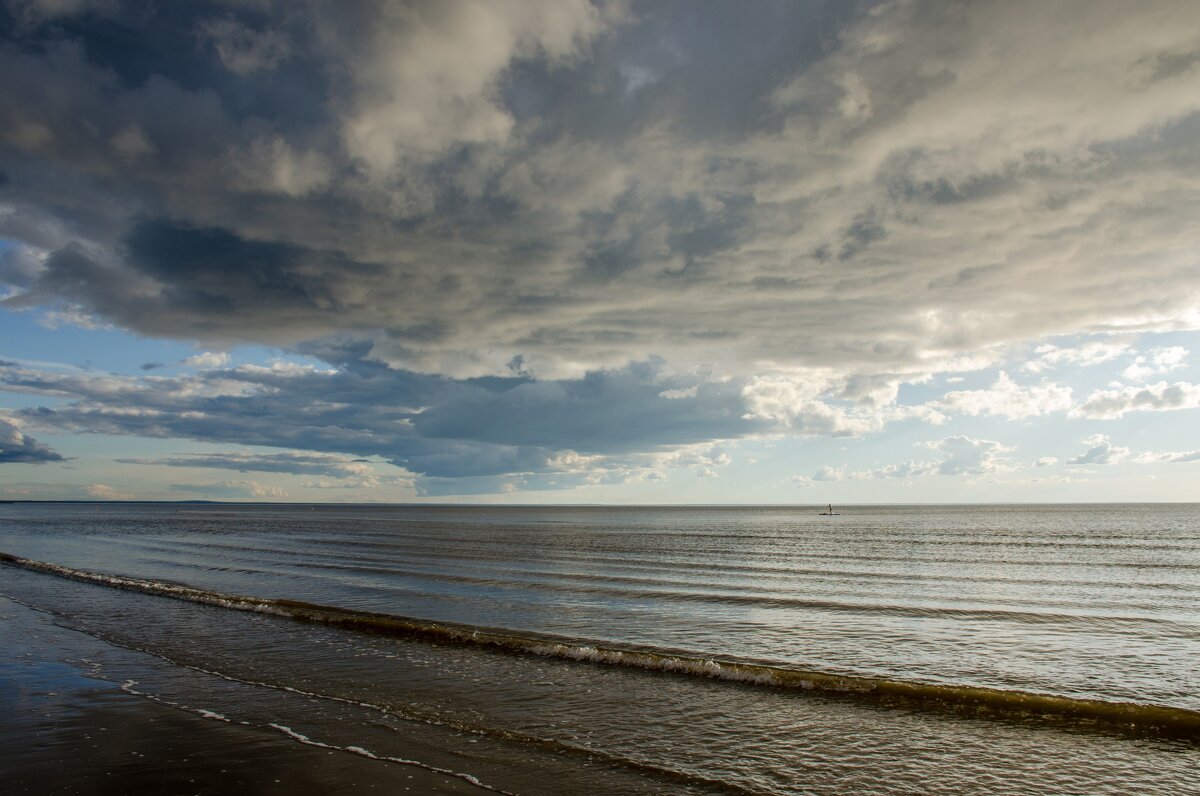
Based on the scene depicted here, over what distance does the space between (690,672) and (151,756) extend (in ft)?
37.3

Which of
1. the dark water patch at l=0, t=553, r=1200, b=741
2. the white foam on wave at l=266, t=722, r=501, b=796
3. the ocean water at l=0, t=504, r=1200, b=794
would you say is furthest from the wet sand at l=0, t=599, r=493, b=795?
the dark water patch at l=0, t=553, r=1200, b=741

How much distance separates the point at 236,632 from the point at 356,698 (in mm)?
10037

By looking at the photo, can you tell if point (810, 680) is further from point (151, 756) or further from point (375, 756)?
point (151, 756)

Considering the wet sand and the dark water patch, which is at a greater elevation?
the wet sand

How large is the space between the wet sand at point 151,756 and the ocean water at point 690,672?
23.6 inches

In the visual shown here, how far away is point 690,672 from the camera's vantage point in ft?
55.4

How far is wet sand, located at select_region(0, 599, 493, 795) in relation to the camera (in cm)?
982

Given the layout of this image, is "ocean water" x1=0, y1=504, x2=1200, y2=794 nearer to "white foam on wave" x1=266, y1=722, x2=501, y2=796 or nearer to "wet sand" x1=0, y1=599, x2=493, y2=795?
"white foam on wave" x1=266, y1=722, x2=501, y2=796

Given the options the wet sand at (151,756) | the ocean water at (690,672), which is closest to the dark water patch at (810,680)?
the ocean water at (690,672)

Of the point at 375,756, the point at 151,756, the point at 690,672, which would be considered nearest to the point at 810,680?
the point at 690,672

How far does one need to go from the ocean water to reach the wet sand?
599mm

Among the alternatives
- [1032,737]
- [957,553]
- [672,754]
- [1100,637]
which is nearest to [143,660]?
[672,754]

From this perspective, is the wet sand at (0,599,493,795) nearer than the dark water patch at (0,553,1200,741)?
Yes

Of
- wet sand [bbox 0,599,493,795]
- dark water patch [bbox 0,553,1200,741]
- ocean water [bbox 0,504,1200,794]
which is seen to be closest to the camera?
wet sand [bbox 0,599,493,795]
